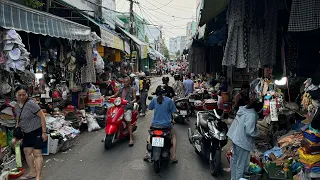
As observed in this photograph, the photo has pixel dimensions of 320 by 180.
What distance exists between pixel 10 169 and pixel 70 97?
4.59 metres

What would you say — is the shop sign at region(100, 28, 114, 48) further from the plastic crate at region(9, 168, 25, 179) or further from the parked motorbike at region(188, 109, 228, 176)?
the plastic crate at region(9, 168, 25, 179)

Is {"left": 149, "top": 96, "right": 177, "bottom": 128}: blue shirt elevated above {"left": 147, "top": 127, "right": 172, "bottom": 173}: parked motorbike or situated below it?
above

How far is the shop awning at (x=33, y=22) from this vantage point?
18.0ft

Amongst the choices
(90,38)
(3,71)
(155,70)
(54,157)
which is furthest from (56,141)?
(155,70)

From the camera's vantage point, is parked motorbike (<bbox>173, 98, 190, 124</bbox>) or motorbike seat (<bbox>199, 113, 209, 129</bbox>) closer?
motorbike seat (<bbox>199, 113, 209, 129</bbox>)

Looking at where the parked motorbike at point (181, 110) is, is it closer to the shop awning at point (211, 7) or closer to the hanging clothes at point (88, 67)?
the hanging clothes at point (88, 67)

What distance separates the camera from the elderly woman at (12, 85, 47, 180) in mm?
4980

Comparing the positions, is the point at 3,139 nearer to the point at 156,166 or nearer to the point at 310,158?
the point at 156,166

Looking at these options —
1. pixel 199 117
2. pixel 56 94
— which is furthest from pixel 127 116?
pixel 56 94

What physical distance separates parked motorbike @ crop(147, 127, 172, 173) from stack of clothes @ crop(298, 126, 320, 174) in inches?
104

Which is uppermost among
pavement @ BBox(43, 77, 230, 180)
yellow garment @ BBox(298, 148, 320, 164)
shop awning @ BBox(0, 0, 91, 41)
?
shop awning @ BBox(0, 0, 91, 41)

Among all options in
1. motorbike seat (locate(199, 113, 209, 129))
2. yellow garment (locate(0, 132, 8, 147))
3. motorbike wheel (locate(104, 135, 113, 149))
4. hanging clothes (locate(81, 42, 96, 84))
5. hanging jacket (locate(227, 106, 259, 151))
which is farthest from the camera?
hanging clothes (locate(81, 42, 96, 84))

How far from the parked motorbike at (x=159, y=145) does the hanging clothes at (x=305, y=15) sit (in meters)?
3.07

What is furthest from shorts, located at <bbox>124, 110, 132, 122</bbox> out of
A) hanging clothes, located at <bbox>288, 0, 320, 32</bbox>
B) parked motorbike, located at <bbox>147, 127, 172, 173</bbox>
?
hanging clothes, located at <bbox>288, 0, 320, 32</bbox>
